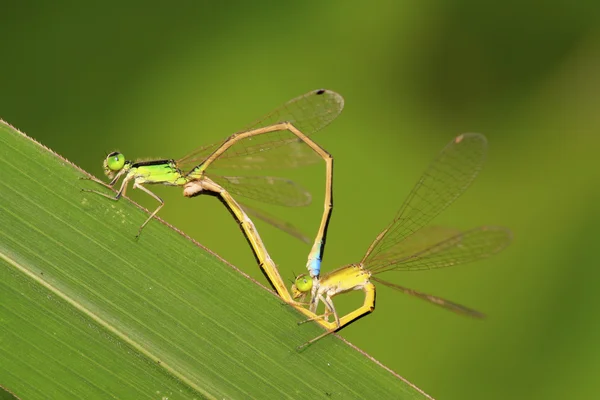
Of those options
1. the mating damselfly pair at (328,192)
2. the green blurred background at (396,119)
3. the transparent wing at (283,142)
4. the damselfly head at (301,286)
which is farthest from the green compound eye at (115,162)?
the damselfly head at (301,286)

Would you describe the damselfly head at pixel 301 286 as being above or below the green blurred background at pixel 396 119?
below

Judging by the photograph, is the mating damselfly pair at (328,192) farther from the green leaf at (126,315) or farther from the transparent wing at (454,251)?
the green leaf at (126,315)

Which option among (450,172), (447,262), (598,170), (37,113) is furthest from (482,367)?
(37,113)

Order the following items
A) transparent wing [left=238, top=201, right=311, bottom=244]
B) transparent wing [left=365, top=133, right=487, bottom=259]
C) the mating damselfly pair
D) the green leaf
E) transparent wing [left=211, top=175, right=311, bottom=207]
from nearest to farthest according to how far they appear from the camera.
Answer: the green leaf → the mating damselfly pair → transparent wing [left=365, top=133, right=487, bottom=259] → transparent wing [left=211, top=175, right=311, bottom=207] → transparent wing [left=238, top=201, right=311, bottom=244]

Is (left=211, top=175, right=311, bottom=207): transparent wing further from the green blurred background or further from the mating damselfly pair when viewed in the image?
the green blurred background

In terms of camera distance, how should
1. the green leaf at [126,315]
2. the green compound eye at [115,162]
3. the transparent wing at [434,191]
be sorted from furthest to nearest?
the transparent wing at [434,191], the green compound eye at [115,162], the green leaf at [126,315]

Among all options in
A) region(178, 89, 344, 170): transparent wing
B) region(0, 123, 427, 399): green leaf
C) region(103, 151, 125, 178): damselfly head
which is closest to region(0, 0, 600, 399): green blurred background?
region(178, 89, 344, 170): transparent wing

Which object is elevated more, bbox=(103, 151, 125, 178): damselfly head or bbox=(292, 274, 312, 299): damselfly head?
bbox=(103, 151, 125, 178): damselfly head
